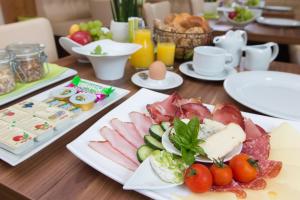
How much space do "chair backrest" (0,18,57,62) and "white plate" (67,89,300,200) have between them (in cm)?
83

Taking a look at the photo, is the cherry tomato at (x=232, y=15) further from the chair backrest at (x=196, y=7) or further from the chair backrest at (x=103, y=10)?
the chair backrest at (x=103, y=10)

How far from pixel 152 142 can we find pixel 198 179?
5.8 inches

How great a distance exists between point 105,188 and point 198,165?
196 mm

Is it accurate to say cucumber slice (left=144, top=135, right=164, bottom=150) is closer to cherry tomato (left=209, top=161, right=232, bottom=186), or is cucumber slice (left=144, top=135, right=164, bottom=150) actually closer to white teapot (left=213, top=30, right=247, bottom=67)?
cherry tomato (left=209, top=161, right=232, bottom=186)

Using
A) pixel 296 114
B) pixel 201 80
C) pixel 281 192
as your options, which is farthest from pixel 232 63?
pixel 281 192

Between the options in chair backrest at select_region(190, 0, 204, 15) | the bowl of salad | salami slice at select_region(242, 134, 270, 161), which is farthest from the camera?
chair backrest at select_region(190, 0, 204, 15)

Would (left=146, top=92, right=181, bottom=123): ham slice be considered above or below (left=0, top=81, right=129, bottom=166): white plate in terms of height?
above

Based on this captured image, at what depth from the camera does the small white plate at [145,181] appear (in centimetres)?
48

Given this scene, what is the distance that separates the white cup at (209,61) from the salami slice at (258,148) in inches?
19.1

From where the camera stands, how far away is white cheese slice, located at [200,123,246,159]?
1.80 feet

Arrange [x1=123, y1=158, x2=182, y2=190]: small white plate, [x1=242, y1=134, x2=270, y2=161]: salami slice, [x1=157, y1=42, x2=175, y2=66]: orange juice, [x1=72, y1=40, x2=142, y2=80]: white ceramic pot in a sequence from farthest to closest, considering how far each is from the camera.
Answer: [x1=157, y1=42, x2=175, y2=66]: orange juice < [x1=72, y1=40, x2=142, y2=80]: white ceramic pot < [x1=242, y1=134, x2=270, y2=161]: salami slice < [x1=123, y1=158, x2=182, y2=190]: small white plate

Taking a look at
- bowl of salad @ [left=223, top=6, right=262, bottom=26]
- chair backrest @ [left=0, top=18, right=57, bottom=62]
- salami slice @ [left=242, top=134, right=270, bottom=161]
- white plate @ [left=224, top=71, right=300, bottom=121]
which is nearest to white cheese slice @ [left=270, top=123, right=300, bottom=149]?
salami slice @ [left=242, top=134, right=270, bottom=161]

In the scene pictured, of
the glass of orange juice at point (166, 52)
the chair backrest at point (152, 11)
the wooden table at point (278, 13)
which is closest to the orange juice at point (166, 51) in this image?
the glass of orange juice at point (166, 52)

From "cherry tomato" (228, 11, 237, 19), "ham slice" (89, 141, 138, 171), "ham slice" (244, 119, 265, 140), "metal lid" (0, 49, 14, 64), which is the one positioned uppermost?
"cherry tomato" (228, 11, 237, 19)
